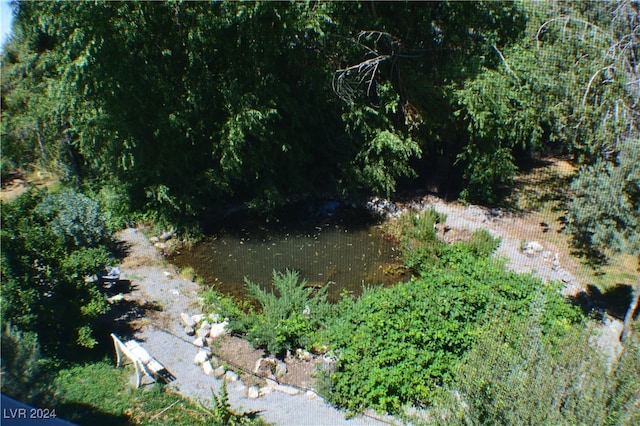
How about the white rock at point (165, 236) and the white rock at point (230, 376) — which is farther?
the white rock at point (165, 236)

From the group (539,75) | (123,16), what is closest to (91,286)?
(123,16)

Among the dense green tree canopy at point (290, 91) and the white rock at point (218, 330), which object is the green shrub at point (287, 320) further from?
the dense green tree canopy at point (290, 91)

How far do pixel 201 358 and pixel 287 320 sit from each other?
3.09 feet

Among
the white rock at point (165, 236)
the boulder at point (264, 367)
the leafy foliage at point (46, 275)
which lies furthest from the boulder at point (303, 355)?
the white rock at point (165, 236)

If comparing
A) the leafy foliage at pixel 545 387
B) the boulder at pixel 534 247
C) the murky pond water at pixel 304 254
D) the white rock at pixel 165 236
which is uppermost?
the leafy foliage at pixel 545 387

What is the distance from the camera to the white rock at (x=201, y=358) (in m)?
4.71

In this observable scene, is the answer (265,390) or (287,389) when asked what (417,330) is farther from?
(265,390)

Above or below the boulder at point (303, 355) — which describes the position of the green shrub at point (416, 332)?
above

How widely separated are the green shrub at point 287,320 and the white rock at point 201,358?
510 mm

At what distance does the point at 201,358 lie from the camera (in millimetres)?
4727

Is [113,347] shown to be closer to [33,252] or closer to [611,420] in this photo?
[33,252]

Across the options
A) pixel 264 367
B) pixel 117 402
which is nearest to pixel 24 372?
pixel 117 402

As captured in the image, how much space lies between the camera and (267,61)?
7121mm

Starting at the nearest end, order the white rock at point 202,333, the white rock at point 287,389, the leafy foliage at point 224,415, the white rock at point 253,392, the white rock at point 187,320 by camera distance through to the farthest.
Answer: the leafy foliage at point 224,415, the white rock at point 253,392, the white rock at point 287,389, the white rock at point 202,333, the white rock at point 187,320
